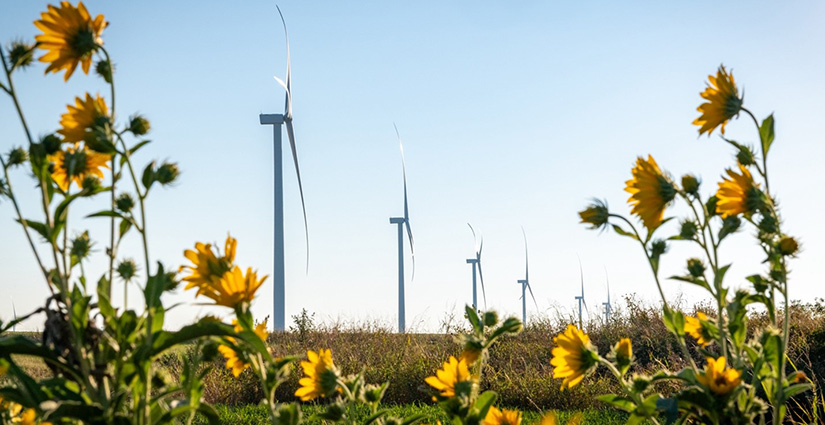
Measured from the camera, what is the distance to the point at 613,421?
19.9 ft

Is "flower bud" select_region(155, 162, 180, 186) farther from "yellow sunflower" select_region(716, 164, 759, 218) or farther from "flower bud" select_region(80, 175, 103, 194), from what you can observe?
"yellow sunflower" select_region(716, 164, 759, 218)

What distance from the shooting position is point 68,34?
1546 millimetres

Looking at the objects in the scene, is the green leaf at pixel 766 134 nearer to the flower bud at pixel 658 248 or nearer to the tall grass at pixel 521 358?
the flower bud at pixel 658 248

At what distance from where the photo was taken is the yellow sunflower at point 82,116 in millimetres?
1504

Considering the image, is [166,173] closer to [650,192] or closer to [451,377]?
[451,377]

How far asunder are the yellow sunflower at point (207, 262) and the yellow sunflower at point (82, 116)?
1.07 feet

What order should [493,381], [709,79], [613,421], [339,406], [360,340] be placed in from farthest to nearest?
[360,340] → [493,381] → [613,421] → [709,79] → [339,406]

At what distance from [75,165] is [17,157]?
25 centimetres

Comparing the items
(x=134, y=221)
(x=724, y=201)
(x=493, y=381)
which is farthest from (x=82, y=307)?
(x=493, y=381)

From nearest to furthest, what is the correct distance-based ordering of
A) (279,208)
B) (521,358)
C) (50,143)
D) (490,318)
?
(50,143) → (490,318) → (521,358) → (279,208)

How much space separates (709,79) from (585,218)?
0.55 meters

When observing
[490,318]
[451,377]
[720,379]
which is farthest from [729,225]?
[451,377]

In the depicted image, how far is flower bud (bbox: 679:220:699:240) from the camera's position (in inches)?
69.1

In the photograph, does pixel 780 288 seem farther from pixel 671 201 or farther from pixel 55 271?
pixel 55 271
